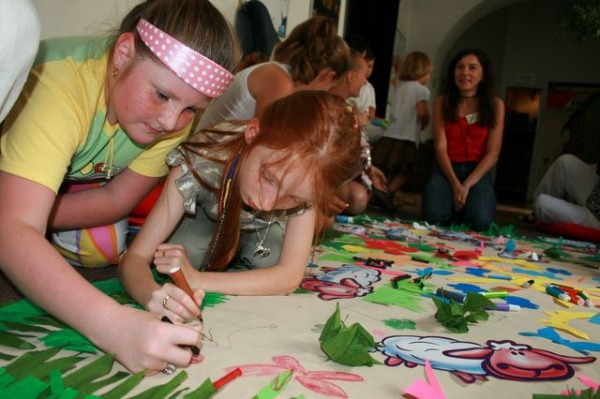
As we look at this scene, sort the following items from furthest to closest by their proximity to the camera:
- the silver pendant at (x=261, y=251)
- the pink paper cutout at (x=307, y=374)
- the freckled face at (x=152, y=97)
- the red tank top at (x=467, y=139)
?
the red tank top at (x=467, y=139) → the silver pendant at (x=261, y=251) → the freckled face at (x=152, y=97) → the pink paper cutout at (x=307, y=374)

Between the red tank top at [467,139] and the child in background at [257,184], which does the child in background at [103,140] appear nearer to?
the child in background at [257,184]

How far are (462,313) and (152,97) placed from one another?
27.9 inches

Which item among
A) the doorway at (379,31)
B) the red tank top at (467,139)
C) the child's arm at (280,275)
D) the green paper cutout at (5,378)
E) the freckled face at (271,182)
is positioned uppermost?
the doorway at (379,31)

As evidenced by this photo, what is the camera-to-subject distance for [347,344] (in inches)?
33.6

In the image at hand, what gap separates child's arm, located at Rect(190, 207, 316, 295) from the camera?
1.09m

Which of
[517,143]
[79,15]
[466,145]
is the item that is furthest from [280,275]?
[517,143]

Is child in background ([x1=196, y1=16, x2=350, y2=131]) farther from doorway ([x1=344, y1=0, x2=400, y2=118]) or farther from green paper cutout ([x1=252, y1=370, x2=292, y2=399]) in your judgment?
doorway ([x1=344, y1=0, x2=400, y2=118])

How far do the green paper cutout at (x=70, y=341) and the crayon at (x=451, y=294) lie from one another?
0.79 meters

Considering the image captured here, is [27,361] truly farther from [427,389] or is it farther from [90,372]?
[427,389]

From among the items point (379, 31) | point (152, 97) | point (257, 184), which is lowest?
point (257, 184)

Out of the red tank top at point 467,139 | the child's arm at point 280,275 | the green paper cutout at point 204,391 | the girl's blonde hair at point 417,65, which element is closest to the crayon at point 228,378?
the green paper cutout at point 204,391

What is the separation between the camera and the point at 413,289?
52.8 inches

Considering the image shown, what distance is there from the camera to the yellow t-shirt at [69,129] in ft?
2.77

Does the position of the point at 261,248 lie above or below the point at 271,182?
below
